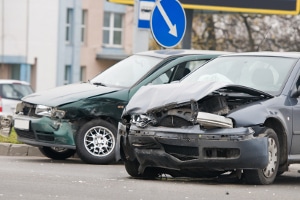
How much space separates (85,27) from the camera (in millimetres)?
59750

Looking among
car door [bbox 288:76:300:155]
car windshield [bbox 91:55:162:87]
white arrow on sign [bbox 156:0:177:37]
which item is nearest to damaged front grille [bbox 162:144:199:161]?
car door [bbox 288:76:300:155]

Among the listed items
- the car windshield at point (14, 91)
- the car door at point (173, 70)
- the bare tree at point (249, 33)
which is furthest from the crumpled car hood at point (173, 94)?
the bare tree at point (249, 33)

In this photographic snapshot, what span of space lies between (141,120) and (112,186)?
3.71 feet

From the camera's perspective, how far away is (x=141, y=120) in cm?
1227

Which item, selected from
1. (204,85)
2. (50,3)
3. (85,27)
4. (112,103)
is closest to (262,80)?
(204,85)

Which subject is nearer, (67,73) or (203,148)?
(203,148)

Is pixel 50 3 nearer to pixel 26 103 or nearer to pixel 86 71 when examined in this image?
pixel 86 71

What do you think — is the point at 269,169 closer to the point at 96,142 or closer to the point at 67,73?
the point at 96,142

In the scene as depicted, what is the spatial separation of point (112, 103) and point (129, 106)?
2.90m

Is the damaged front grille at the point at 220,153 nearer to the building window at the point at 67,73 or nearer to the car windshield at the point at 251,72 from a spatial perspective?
the car windshield at the point at 251,72

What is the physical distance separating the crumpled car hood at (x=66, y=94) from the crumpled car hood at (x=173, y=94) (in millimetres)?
2713

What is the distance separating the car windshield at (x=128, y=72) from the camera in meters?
15.9

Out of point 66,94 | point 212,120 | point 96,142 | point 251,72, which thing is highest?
point 251,72

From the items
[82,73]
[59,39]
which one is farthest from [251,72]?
[82,73]
